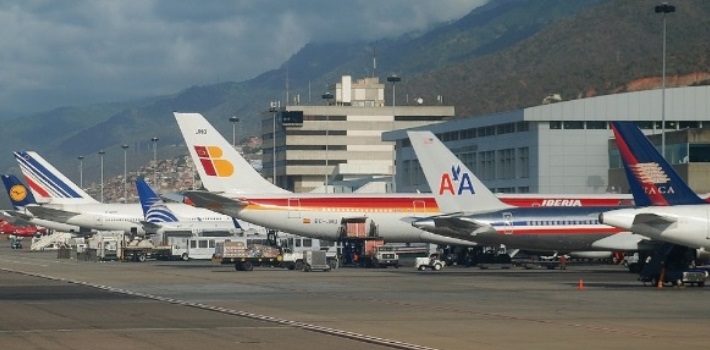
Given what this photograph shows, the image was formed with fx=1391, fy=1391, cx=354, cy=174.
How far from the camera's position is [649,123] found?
469 ft

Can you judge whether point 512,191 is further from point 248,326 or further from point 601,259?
point 248,326

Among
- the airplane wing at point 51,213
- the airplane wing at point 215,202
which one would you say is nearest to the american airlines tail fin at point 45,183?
the airplane wing at point 51,213

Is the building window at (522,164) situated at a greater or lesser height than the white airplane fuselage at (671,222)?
greater

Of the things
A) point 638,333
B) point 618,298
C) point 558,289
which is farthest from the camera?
point 558,289

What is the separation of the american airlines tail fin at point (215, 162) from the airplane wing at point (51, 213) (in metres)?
50.1

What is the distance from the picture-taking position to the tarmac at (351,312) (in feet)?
124

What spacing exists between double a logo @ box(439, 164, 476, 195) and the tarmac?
726 cm

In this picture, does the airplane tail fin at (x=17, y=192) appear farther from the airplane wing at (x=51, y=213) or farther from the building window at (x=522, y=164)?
the building window at (x=522, y=164)

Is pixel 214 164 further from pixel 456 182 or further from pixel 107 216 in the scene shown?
pixel 107 216

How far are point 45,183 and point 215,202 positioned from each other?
59565 millimetres

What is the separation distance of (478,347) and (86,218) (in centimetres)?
11173

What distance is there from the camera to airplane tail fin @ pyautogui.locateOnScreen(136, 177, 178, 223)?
130 metres

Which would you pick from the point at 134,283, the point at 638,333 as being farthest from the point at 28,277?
the point at 638,333

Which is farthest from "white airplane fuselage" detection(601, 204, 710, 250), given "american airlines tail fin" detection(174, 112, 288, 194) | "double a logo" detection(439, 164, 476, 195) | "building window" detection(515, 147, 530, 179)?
"building window" detection(515, 147, 530, 179)
